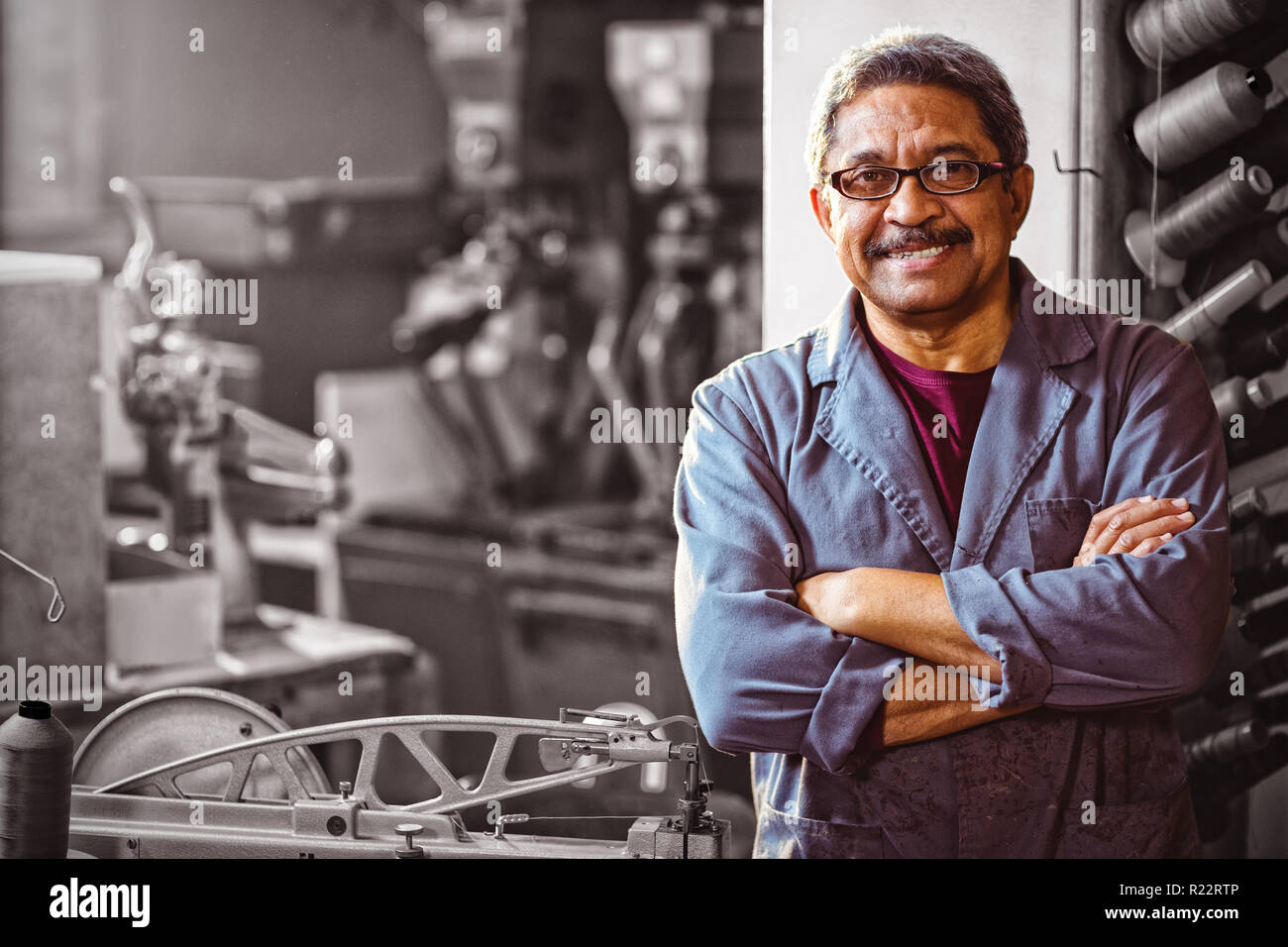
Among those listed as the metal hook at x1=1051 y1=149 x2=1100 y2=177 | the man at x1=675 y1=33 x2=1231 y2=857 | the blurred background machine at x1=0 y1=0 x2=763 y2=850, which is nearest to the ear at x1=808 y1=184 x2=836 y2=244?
the man at x1=675 y1=33 x2=1231 y2=857

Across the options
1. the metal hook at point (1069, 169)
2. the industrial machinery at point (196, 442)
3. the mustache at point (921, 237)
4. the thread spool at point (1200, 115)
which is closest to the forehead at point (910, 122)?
the mustache at point (921, 237)

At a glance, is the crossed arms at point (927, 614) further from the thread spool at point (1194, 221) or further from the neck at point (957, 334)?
the thread spool at point (1194, 221)

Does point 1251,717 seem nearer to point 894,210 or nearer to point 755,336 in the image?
point 894,210

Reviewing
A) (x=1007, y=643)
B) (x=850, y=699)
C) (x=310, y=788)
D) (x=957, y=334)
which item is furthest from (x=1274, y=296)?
(x=310, y=788)

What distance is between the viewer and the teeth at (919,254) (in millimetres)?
1887

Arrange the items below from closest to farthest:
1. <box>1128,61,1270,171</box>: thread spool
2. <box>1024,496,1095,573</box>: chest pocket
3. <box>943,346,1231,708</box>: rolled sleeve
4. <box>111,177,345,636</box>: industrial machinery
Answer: <box>943,346,1231,708</box>: rolled sleeve < <box>1024,496,1095,573</box>: chest pocket < <box>1128,61,1270,171</box>: thread spool < <box>111,177,345,636</box>: industrial machinery

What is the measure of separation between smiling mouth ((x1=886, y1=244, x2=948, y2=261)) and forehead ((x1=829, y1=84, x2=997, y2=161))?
0.42ft

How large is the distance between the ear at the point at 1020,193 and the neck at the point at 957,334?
0.30 ft

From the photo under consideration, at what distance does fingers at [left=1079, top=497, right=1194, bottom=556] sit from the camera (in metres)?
1.79

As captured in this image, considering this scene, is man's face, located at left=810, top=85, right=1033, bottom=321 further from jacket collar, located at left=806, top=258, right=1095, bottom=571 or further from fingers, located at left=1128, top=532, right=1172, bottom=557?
fingers, located at left=1128, top=532, right=1172, bottom=557

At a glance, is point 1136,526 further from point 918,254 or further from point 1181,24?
point 1181,24

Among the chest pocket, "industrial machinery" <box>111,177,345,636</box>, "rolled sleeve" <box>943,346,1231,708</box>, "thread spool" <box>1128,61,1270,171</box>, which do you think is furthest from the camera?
"industrial machinery" <box>111,177,345,636</box>

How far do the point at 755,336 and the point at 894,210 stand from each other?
105 cm

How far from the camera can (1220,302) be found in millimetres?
2080
